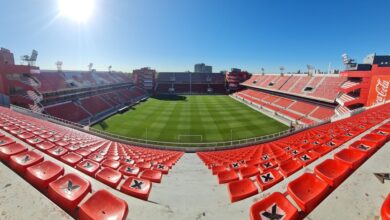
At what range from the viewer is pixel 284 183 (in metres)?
→ 4.50

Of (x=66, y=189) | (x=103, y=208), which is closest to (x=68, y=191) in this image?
(x=66, y=189)

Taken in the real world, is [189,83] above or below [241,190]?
above

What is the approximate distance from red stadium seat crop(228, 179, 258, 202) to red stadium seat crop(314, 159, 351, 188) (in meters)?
1.49

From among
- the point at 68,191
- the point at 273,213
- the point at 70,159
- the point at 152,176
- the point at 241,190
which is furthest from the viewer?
the point at 152,176

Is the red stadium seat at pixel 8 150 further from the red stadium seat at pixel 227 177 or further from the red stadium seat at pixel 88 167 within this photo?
the red stadium seat at pixel 227 177

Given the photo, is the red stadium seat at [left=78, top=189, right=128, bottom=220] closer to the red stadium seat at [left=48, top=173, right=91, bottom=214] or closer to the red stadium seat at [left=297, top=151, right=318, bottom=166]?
the red stadium seat at [left=48, top=173, right=91, bottom=214]

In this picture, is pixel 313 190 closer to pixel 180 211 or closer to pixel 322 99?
pixel 180 211

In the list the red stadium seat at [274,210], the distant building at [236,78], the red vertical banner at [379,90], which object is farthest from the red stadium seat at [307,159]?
the distant building at [236,78]

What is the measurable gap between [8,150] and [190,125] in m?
27.0

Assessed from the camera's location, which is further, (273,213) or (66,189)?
(66,189)

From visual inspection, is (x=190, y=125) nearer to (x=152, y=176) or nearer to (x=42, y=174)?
(x=152, y=176)

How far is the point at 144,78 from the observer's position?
71.6 metres

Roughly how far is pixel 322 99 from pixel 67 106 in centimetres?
4669

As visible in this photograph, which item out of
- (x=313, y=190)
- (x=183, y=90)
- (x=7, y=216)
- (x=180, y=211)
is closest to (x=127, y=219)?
(x=180, y=211)
